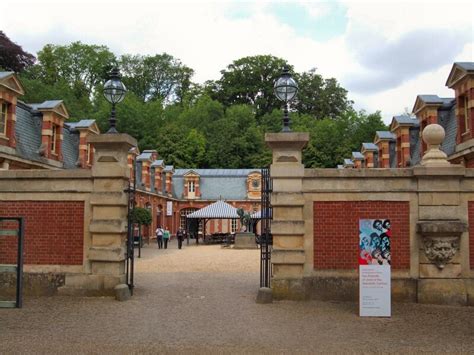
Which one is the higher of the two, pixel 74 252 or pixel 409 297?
pixel 74 252

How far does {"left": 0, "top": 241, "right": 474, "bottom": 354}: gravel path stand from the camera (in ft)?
22.7

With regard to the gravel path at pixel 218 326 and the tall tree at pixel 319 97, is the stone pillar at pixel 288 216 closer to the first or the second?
the gravel path at pixel 218 326

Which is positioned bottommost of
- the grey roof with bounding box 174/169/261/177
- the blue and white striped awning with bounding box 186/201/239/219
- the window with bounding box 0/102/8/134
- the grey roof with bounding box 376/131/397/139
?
the blue and white striped awning with bounding box 186/201/239/219

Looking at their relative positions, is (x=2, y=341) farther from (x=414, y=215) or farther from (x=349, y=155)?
(x=349, y=155)

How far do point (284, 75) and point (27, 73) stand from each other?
46.4 metres

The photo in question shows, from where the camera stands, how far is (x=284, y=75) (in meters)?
11.2

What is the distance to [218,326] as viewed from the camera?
827 centimetres

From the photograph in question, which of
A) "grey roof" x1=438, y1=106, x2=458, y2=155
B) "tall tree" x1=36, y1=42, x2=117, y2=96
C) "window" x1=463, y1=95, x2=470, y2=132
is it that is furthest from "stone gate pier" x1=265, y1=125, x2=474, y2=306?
"tall tree" x1=36, y1=42, x2=117, y2=96

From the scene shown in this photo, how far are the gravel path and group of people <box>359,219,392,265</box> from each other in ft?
3.55

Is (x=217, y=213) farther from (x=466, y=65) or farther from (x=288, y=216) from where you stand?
(x=288, y=216)

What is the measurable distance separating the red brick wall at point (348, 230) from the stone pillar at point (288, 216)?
0.44 meters

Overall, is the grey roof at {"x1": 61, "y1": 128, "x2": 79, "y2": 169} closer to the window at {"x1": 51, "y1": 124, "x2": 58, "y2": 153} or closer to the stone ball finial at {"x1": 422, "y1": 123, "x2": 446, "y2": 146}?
the window at {"x1": 51, "y1": 124, "x2": 58, "y2": 153}

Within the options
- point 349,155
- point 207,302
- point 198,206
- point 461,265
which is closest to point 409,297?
point 461,265

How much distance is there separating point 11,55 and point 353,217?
41.6 meters
